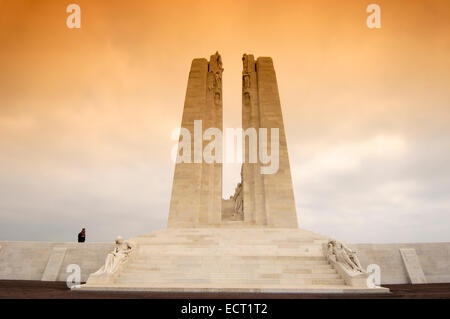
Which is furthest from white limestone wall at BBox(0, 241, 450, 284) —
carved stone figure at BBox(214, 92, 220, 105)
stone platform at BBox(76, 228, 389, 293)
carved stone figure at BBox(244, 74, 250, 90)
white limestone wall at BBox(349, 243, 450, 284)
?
carved stone figure at BBox(244, 74, 250, 90)

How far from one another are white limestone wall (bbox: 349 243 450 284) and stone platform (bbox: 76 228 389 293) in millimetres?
1759

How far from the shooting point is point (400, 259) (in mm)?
9883

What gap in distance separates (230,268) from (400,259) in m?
6.69

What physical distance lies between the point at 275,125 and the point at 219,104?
4343mm

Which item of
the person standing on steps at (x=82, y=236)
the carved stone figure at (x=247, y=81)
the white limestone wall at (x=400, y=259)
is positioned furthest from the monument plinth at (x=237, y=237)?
the person standing on steps at (x=82, y=236)

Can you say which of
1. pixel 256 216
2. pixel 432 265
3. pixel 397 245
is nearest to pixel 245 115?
pixel 256 216

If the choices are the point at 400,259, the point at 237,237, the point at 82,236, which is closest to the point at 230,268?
the point at 237,237

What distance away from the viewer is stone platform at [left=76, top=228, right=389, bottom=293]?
21.5 ft

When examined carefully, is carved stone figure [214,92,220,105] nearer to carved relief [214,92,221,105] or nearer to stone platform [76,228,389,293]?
carved relief [214,92,221,105]

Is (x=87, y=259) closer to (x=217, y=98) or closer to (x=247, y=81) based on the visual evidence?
(x=217, y=98)

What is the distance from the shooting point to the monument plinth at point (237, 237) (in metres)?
7.34

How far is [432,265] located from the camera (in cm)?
994

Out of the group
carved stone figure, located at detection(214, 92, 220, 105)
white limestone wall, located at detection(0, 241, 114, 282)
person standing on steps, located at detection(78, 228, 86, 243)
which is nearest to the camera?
white limestone wall, located at detection(0, 241, 114, 282)

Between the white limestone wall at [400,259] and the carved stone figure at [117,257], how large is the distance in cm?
819
